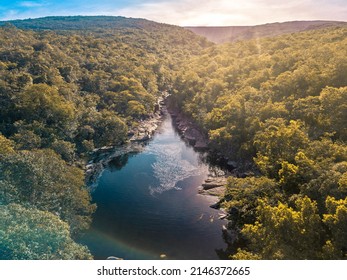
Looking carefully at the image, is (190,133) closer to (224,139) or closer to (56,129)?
(224,139)

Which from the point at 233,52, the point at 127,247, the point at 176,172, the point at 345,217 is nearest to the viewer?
the point at 345,217

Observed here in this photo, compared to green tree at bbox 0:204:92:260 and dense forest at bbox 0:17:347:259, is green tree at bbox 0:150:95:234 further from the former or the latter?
green tree at bbox 0:204:92:260

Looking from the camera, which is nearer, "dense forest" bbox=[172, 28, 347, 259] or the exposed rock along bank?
"dense forest" bbox=[172, 28, 347, 259]

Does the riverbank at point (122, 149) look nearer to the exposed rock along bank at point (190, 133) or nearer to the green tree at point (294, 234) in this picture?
the exposed rock along bank at point (190, 133)

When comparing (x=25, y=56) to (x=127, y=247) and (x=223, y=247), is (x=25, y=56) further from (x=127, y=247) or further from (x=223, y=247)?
(x=223, y=247)

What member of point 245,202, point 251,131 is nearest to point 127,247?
point 245,202

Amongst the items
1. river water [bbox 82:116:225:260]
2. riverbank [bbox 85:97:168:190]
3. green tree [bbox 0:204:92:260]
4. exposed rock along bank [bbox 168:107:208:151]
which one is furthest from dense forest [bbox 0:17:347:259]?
river water [bbox 82:116:225:260]
